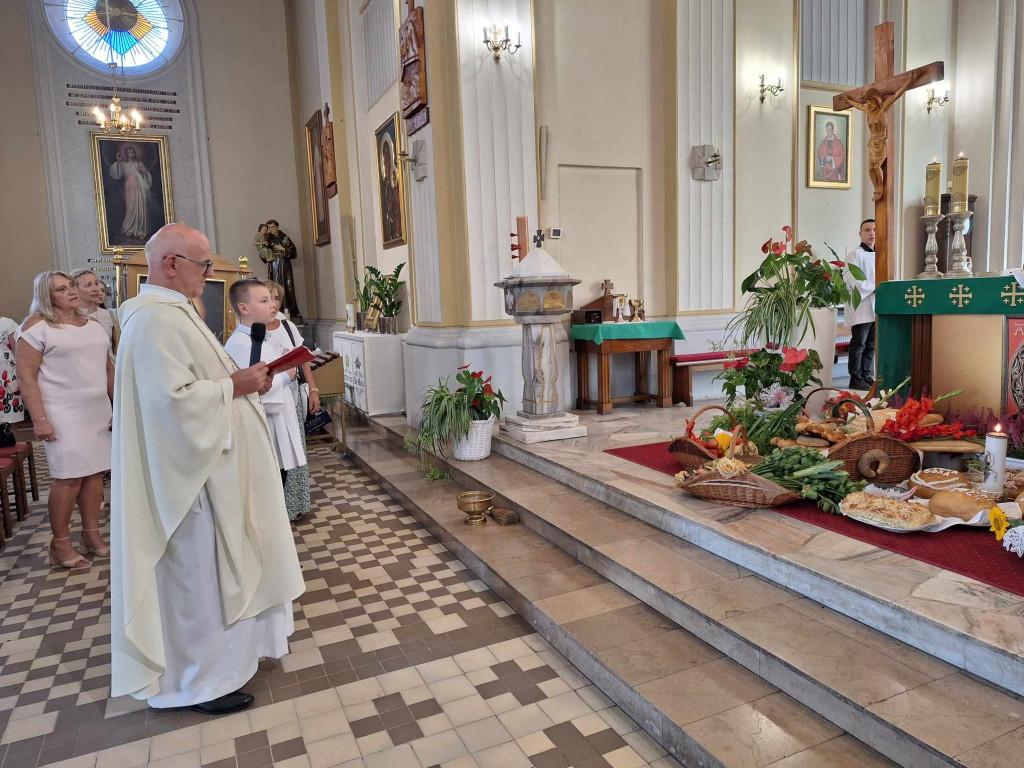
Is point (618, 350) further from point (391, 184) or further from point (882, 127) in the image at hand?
point (391, 184)

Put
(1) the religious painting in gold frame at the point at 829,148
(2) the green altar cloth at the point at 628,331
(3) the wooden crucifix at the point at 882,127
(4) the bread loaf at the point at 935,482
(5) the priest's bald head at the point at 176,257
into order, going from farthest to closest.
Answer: (1) the religious painting in gold frame at the point at 829,148 → (2) the green altar cloth at the point at 628,331 → (3) the wooden crucifix at the point at 882,127 → (4) the bread loaf at the point at 935,482 → (5) the priest's bald head at the point at 176,257

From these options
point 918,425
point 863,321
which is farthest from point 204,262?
point 863,321

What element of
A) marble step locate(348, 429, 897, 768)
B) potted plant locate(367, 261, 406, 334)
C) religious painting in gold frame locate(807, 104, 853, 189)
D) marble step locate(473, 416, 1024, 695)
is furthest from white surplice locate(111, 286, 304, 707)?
religious painting in gold frame locate(807, 104, 853, 189)

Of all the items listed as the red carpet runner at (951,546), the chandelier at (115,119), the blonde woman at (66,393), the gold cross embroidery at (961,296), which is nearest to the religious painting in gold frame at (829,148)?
the gold cross embroidery at (961,296)

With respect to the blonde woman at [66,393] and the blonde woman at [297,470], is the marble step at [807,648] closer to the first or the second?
the blonde woman at [297,470]

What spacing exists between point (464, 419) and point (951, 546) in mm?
3386

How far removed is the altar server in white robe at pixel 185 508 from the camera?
248 centimetres

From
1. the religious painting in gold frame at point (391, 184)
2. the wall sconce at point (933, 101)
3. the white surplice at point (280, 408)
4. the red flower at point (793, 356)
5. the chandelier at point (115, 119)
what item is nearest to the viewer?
the white surplice at point (280, 408)

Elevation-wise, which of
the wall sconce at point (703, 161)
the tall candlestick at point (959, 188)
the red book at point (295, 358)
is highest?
the wall sconce at point (703, 161)

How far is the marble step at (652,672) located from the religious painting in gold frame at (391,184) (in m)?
4.87

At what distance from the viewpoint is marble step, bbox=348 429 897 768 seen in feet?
7.07

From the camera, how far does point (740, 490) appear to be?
11.9ft

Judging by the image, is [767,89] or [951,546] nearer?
[951,546]

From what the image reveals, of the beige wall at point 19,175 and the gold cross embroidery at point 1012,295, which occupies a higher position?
the beige wall at point 19,175
